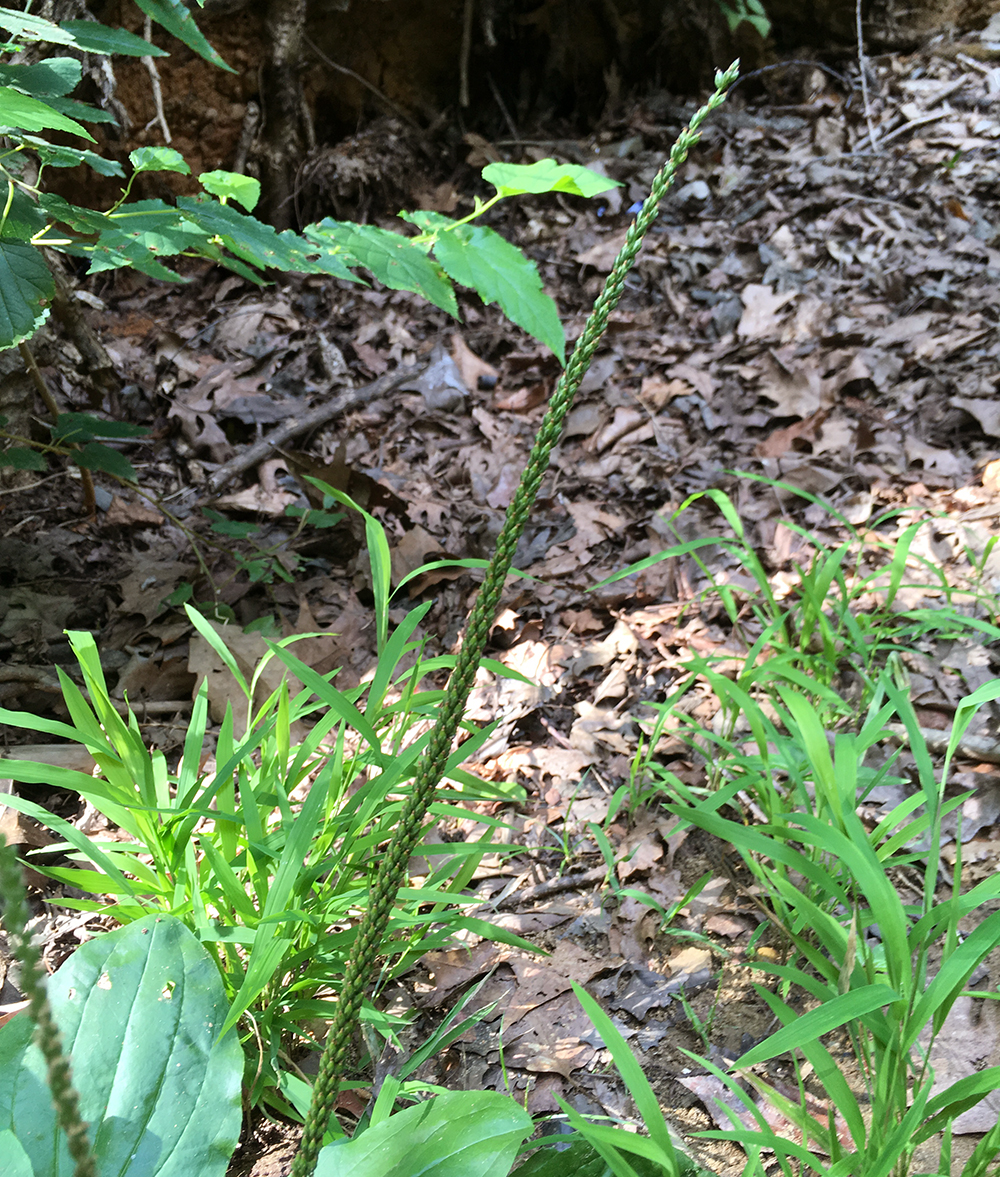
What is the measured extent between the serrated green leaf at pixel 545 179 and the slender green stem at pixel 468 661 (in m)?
0.80

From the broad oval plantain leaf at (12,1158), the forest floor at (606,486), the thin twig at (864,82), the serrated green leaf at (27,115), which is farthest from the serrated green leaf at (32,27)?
the thin twig at (864,82)

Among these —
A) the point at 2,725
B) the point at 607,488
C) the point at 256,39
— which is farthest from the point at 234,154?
the point at 2,725

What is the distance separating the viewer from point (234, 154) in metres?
4.03

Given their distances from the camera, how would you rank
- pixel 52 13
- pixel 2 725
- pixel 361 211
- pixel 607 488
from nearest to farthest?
pixel 2 725 → pixel 52 13 → pixel 607 488 → pixel 361 211

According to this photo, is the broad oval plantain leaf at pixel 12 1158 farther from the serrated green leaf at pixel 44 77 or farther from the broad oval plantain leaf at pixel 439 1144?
the serrated green leaf at pixel 44 77

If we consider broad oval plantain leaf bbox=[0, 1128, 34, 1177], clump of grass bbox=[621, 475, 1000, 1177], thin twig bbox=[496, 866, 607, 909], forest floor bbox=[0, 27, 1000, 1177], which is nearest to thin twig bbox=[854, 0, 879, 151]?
forest floor bbox=[0, 27, 1000, 1177]

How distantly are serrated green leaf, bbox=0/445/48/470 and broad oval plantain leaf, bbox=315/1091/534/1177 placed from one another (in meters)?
1.78

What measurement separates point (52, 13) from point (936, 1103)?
314 cm

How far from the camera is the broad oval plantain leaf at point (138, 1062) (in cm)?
98

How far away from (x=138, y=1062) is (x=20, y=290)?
122cm

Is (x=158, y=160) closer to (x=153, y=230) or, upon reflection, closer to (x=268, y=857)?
(x=153, y=230)

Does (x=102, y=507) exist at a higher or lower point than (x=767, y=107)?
lower

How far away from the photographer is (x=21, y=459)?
6.80ft

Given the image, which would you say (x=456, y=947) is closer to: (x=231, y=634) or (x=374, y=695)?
(x=374, y=695)
